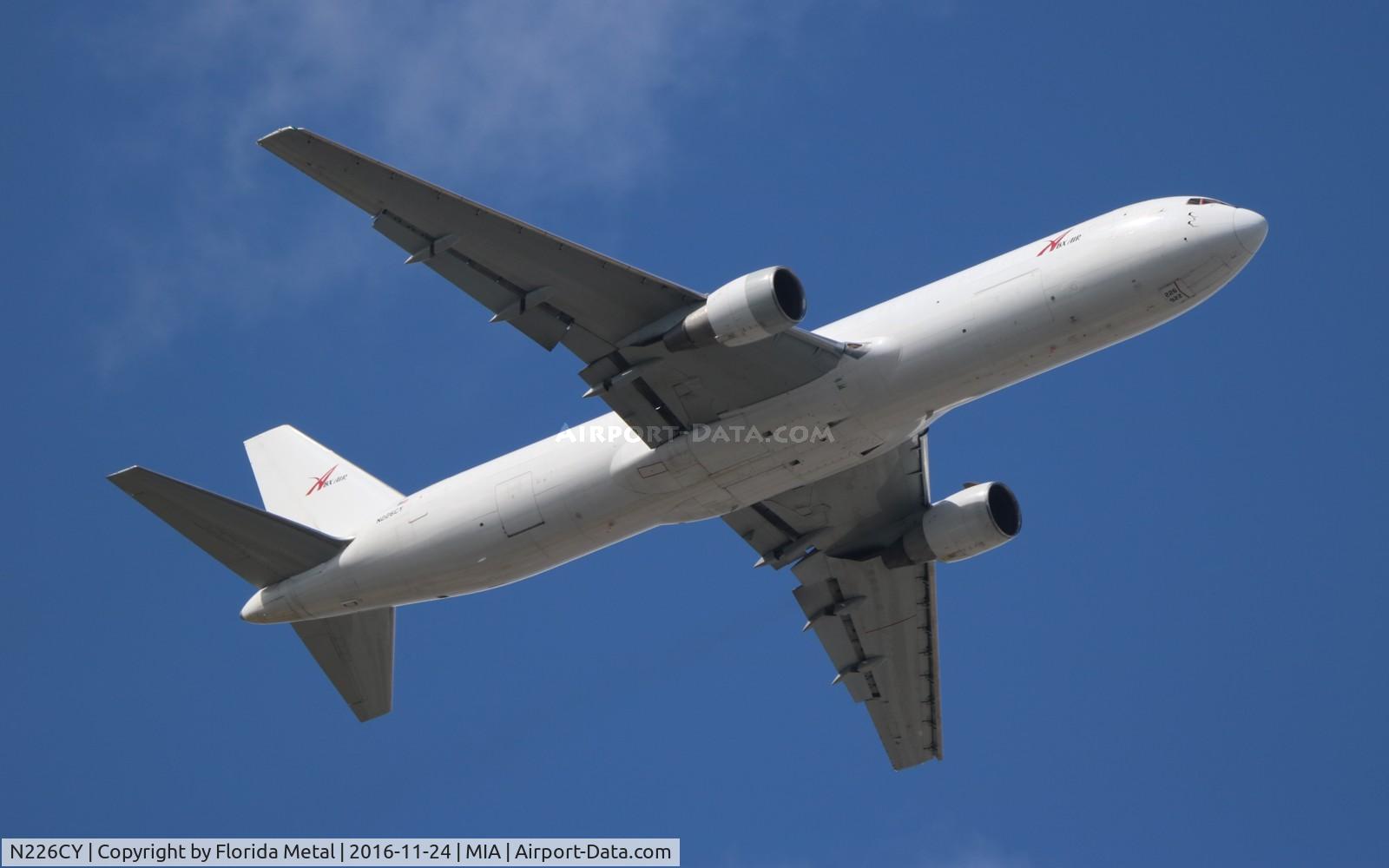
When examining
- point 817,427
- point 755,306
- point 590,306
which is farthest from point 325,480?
point 755,306

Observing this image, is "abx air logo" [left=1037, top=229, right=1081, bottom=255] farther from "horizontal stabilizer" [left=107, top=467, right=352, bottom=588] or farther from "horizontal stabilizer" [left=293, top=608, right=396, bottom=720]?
"horizontal stabilizer" [left=293, top=608, right=396, bottom=720]

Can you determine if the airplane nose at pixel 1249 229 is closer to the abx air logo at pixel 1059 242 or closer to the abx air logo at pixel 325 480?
the abx air logo at pixel 1059 242

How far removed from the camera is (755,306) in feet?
120

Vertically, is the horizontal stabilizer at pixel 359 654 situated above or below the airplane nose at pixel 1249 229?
below

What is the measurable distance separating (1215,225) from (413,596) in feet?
70.7

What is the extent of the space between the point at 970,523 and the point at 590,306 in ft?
41.2

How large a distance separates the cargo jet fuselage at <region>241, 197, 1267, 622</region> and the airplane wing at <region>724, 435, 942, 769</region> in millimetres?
5248

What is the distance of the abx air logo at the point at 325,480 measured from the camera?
45844 millimetres

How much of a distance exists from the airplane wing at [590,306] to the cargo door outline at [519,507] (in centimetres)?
305

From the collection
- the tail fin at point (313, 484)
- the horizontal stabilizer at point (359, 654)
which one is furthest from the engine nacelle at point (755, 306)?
the horizontal stabilizer at point (359, 654)

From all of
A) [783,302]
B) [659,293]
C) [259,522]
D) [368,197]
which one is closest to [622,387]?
[659,293]

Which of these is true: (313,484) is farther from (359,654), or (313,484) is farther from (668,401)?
(668,401)

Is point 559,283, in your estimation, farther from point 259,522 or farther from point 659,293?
point 259,522

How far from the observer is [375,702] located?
1812 inches
